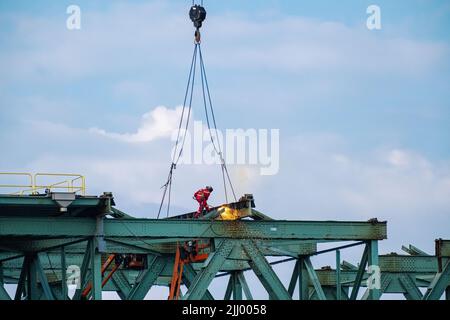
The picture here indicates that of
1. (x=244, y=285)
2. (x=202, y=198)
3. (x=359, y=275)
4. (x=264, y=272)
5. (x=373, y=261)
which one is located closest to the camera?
(x=264, y=272)

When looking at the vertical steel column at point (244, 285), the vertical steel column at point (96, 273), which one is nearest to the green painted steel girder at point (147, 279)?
the vertical steel column at point (96, 273)

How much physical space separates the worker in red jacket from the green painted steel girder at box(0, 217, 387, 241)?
3182mm

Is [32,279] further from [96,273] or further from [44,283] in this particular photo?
[96,273]

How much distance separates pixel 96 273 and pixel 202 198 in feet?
24.6

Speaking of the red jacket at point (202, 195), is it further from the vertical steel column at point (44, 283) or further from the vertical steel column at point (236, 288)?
the vertical steel column at point (236, 288)

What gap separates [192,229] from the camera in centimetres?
7344

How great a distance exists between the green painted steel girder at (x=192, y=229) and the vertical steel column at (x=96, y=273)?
776 millimetres

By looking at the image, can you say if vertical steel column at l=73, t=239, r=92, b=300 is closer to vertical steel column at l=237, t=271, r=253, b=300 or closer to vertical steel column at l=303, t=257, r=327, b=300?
vertical steel column at l=303, t=257, r=327, b=300

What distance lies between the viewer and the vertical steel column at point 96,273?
236ft

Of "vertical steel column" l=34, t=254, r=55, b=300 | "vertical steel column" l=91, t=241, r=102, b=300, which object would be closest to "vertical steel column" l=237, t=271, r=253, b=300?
"vertical steel column" l=34, t=254, r=55, b=300

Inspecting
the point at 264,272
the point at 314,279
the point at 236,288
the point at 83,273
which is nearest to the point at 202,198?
the point at 264,272

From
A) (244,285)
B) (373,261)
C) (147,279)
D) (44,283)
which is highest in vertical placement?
(244,285)

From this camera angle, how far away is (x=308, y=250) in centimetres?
8181
